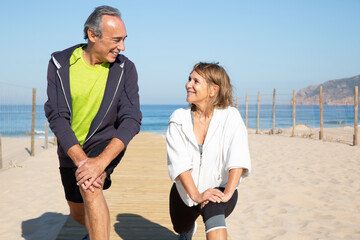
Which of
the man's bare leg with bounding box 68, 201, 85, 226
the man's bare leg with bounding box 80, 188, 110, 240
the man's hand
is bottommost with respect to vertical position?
the man's bare leg with bounding box 68, 201, 85, 226

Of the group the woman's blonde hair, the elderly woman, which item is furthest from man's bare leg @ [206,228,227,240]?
the woman's blonde hair

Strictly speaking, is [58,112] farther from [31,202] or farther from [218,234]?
[31,202]

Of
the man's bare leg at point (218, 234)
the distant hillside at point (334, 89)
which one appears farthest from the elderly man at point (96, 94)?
the distant hillside at point (334, 89)

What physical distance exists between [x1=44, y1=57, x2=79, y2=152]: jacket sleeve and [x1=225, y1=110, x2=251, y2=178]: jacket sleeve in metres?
1.00

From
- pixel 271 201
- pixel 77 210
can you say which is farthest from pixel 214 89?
pixel 271 201

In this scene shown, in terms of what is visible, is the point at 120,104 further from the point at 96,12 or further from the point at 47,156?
the point at 47,156

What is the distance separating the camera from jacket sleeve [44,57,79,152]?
7.86ft

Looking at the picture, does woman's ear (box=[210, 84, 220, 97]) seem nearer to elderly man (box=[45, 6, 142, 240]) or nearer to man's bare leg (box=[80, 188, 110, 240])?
elderly man (box=[45, 6, 142, 240])

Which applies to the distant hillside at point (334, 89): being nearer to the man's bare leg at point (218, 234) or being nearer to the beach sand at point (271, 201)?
the beach sand at point (271, 201)

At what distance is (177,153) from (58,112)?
0.84 m

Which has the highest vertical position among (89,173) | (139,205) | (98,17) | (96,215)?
(98,17)

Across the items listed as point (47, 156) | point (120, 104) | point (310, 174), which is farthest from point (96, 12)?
point (47, 156)

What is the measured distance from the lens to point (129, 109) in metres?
2.55

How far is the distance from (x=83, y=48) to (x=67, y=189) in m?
1.06
